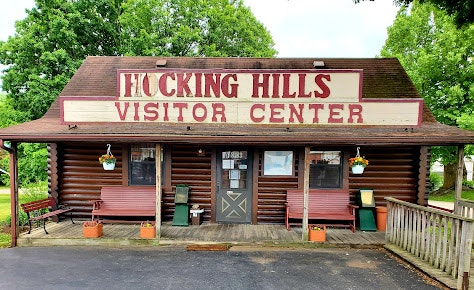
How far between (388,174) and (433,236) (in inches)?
124

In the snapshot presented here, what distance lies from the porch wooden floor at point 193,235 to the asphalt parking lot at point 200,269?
0.69 ft

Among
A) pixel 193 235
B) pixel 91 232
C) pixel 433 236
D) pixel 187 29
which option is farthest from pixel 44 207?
pixel 187 29

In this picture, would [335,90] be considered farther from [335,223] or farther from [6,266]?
[6,266]

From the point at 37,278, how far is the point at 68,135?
291 cm

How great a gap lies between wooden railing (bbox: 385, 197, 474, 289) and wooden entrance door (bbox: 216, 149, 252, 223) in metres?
3.50

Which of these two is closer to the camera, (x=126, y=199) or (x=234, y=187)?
(x=126, y=199)

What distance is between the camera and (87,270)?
18.2 feet

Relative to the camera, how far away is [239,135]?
265 inches

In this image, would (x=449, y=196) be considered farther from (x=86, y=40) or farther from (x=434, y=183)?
(x=86, y=40)

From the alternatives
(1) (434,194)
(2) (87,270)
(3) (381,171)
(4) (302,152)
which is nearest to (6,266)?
(2) (87,270)

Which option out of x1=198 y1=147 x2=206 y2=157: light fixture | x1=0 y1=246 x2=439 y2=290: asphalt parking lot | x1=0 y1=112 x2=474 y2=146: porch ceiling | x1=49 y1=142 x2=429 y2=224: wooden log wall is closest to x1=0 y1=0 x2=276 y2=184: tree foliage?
x1=49 y1=142 x2=429 y2=224: wooden log wall

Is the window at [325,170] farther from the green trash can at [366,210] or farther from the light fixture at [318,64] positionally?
the light fixture at [318,64]

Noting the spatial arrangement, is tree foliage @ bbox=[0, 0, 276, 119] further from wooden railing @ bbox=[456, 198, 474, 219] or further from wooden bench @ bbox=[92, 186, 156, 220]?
wooden railing @ bbox=[456, 198, 474, 219]

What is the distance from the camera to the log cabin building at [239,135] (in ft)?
22.6
